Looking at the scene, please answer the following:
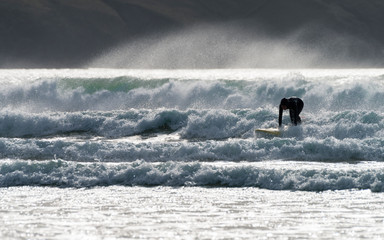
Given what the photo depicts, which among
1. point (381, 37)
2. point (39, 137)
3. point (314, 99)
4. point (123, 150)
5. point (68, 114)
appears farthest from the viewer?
point (381, 37)

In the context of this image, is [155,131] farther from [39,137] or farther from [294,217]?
[294,217]

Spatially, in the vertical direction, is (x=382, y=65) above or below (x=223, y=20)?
below

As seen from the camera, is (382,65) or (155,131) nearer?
(155,131)

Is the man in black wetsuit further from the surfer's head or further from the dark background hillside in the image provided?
the dark background hillside

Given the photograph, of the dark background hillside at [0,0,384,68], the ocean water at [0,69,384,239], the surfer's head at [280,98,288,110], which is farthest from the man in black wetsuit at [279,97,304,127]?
the dark background hillside at [0,0,384,68]

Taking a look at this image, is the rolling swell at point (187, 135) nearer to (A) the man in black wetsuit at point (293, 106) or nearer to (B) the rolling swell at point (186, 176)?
(B) the rolling swell at point (186, 176)

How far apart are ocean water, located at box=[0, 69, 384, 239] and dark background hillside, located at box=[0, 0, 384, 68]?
79.2 meters

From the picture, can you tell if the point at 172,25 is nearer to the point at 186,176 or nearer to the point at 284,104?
the point at 284,104

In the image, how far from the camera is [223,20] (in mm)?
113562

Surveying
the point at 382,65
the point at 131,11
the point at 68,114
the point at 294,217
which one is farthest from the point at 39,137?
the point at 131,11

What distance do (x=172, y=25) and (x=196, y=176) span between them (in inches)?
3867

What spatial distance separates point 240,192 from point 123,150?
16.8ft

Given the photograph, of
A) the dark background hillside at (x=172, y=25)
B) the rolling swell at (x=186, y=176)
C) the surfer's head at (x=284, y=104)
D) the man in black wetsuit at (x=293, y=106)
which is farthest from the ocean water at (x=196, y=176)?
the dark background hillside at (x=172, y=25)

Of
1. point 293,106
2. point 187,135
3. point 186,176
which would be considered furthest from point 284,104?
point 186,176
